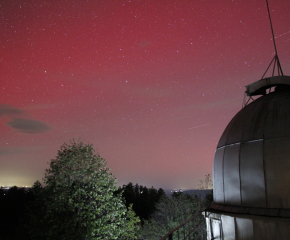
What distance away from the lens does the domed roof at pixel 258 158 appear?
6797 mm

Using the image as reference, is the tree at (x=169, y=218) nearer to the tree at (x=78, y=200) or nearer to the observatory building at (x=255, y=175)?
→ the tree at (x=78, y=200)

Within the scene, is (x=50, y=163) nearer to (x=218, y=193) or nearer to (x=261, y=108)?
(x=218, y=193)

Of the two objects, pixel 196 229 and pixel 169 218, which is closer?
pixel 196 229

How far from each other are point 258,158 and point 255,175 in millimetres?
554

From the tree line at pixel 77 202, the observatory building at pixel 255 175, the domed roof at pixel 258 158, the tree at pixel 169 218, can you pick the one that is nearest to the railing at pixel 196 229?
the observatory building at pixel 255 175

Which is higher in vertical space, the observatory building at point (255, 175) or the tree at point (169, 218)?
the observatory building at point (255, 175)

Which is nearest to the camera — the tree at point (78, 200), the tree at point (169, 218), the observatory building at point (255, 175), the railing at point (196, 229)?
the observatory building at point (255, 175)

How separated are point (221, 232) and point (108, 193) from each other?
8.19 metres

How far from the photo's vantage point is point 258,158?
7.24 meters

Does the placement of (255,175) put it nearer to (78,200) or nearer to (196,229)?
(78,200)

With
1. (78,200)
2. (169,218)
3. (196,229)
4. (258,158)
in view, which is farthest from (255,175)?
(169,218)

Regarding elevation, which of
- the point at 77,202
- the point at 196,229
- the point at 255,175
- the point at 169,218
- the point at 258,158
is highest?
the point at 258,158

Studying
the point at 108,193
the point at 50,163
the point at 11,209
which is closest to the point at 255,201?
the point at 108,193

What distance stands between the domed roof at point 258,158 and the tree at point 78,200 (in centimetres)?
754
